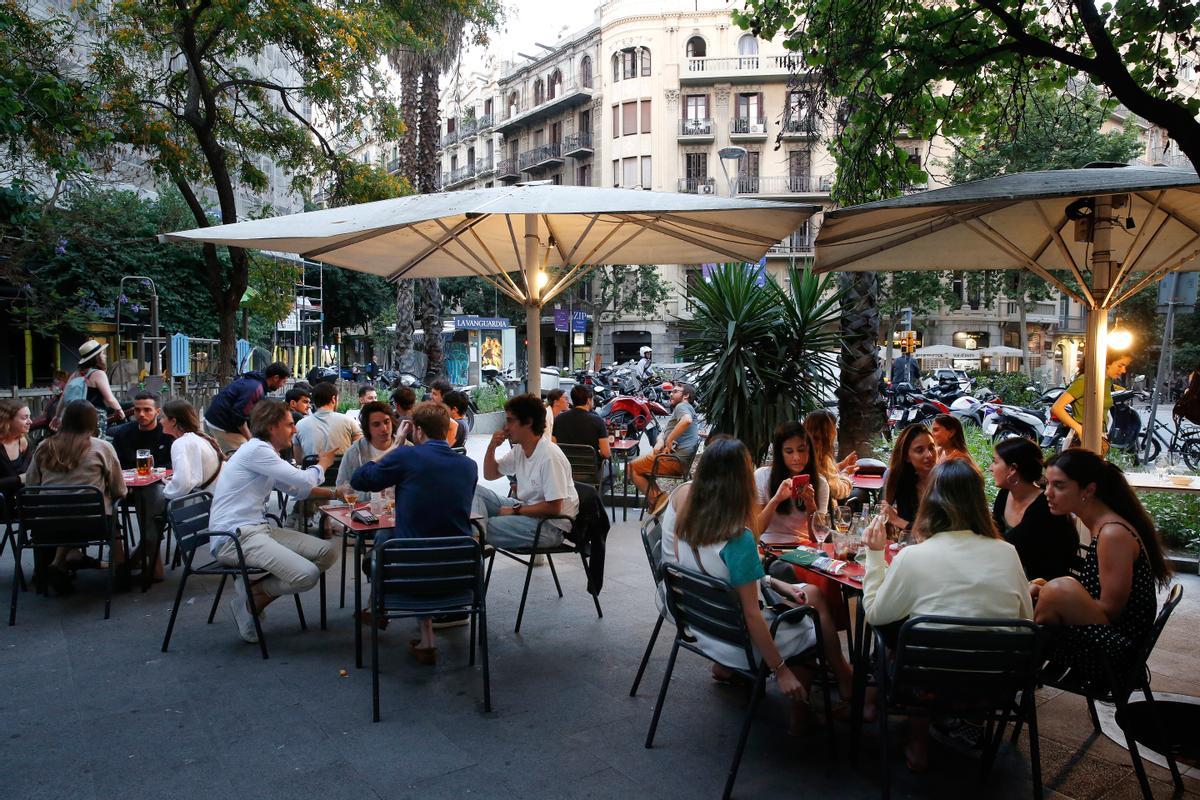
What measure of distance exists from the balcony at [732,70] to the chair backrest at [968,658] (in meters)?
41.4

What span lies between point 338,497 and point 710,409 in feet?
13.4

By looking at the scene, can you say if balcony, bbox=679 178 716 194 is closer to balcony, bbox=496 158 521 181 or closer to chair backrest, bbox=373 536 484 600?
balcony, bbox=496 158 521 181

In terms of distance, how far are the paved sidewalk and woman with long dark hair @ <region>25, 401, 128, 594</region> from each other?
2.89 feet

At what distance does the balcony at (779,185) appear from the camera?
40.8 meters

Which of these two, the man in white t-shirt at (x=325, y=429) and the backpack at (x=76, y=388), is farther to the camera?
the backpack at (x=76, y=388)

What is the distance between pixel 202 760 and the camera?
333 centimetres

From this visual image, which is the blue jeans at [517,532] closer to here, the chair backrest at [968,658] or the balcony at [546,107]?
the chair backrest at [968,658]

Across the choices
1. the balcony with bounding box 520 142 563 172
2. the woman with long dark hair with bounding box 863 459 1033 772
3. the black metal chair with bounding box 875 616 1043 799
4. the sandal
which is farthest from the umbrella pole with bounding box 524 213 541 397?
the balcony with bounding box 520 142 563 172

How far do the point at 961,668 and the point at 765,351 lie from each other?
5.25 meters

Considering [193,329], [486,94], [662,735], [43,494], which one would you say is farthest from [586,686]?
[486,94]

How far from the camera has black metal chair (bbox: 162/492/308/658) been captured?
446cm

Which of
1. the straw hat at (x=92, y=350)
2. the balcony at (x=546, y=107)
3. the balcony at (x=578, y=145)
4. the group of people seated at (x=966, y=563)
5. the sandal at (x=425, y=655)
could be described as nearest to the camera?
the group of people seated at (x=966, y=563)

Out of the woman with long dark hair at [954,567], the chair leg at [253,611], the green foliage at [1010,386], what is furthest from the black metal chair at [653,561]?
the green foliage at [1010,386]

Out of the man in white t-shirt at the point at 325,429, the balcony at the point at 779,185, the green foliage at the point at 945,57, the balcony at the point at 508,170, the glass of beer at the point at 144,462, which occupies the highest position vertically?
the balcony at the point at 508,170
